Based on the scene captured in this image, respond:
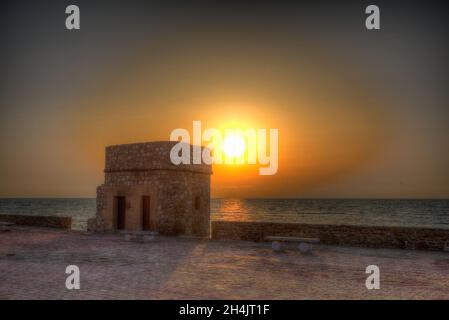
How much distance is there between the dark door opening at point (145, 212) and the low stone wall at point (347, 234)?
3.72 metres

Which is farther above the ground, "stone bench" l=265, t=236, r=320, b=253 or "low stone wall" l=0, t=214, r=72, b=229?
"stone bench" l=265, t=236, r=320, b=253

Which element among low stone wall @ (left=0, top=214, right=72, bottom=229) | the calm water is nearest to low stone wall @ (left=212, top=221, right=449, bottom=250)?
low stone wall @ (left=0, top=214, right=72, bottom=229)

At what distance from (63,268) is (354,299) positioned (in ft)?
22.4

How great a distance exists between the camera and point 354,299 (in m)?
7.08

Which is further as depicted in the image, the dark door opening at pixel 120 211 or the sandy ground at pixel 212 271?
the dark door opening at pixel 120 211

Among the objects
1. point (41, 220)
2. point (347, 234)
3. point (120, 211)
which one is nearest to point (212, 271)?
point (347, 234)

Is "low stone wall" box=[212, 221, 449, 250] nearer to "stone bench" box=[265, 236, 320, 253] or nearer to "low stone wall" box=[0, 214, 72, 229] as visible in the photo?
"stone bench" box=[265, 236, 320, 253]

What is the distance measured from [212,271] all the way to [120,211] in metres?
10.9

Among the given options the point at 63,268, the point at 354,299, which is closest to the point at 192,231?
the point at 63,268

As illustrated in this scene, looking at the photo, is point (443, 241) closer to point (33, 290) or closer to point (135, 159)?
point (33, 290)

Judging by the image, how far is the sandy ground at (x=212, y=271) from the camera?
293 inches

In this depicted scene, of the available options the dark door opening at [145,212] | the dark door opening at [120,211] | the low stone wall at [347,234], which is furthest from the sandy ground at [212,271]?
the dark door opening at [120,211]

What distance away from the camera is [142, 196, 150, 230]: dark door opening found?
60.4 feet

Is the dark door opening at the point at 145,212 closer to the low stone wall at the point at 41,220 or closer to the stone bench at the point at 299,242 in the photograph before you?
the low stone wall at the point at 41,220
